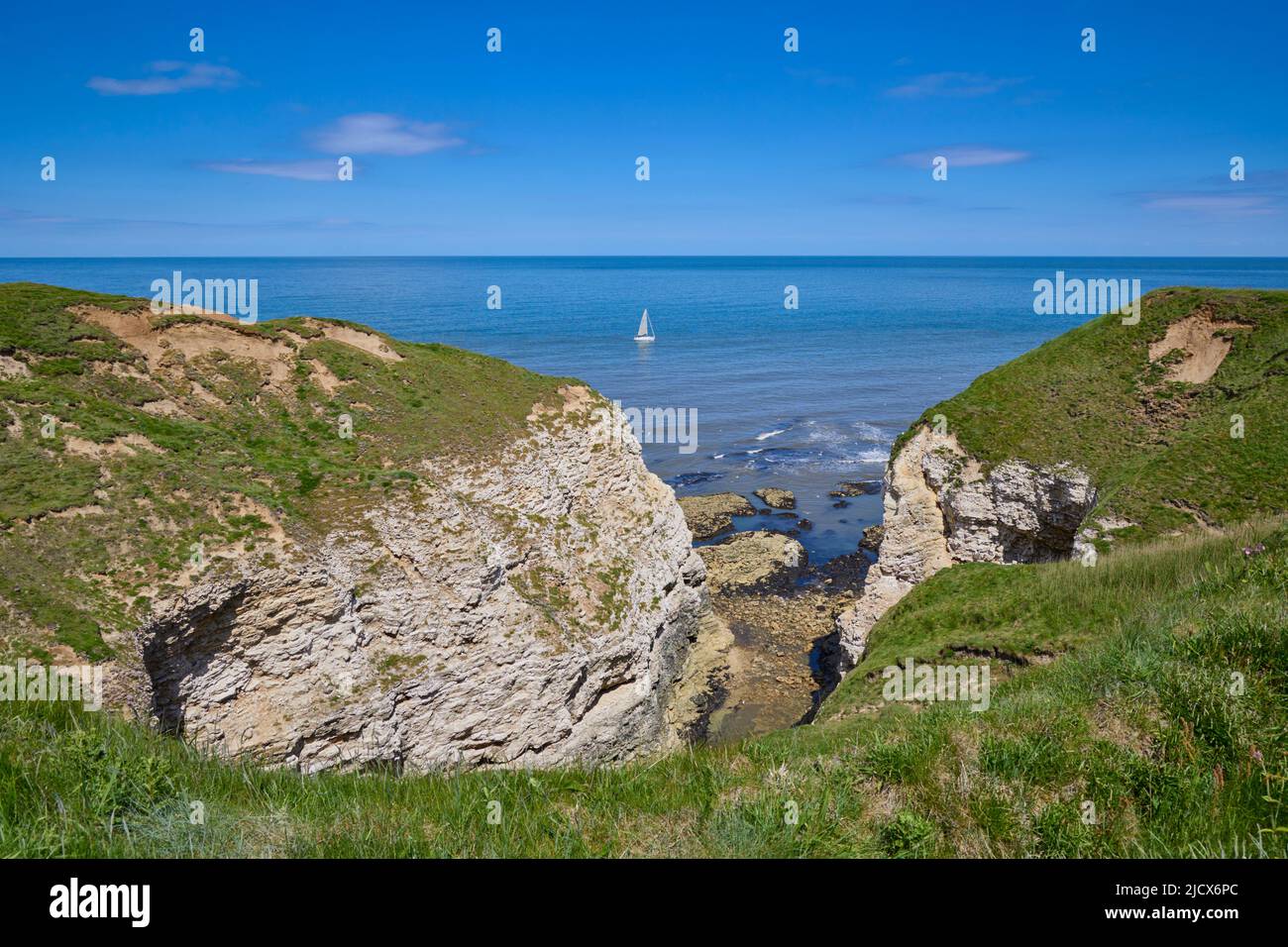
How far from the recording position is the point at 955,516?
32.9 meters

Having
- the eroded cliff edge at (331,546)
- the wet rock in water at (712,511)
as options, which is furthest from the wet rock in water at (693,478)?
the eroded cliff edge at (331,546)

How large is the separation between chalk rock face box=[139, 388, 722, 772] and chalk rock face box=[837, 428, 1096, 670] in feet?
32.7

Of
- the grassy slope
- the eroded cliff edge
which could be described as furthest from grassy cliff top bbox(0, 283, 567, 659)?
the grassy slope

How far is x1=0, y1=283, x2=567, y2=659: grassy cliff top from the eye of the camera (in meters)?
17.5

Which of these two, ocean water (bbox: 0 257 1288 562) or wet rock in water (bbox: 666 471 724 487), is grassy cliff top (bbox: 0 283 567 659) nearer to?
wet rock in water (bbox: 666 471 724 487)

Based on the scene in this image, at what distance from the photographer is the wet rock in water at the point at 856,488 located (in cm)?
5481

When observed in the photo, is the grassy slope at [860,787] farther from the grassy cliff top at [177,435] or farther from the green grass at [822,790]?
the grassy cliff top at [177,435]

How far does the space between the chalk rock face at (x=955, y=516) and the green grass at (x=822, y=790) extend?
2207 centimetres

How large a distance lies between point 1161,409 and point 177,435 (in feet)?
129

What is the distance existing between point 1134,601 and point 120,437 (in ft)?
89.3

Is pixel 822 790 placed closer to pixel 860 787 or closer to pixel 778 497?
pixel 860 787

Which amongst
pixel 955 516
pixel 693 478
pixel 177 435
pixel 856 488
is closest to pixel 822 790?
pixel 177 435

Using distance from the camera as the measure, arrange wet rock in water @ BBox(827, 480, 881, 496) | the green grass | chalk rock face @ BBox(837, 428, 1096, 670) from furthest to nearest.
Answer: wet rock in water @ BBox(827, 480, 881, 496), chalk rock face @ BBox(837, 428, 1096, 670), the green grass

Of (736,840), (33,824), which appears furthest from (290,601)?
(736,840)
